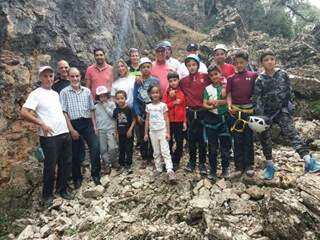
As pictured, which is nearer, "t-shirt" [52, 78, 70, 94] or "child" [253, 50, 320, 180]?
"child" [253, 50, 320, 180]

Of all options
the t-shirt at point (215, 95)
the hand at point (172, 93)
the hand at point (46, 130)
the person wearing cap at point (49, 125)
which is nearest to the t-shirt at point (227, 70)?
the t-shirt at point (215, 95)

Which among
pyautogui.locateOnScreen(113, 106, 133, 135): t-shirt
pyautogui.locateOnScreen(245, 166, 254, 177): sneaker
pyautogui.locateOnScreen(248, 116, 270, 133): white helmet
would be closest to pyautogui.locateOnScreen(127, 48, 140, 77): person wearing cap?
pyautogui.locateOnScreen(113, 106, 133, 135): t-shirt

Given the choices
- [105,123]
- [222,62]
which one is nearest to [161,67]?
[222,62]

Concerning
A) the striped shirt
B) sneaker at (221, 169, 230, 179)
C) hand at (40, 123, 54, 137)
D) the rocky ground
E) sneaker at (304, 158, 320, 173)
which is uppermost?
the striped shirt

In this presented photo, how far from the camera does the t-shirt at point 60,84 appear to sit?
26.1ft

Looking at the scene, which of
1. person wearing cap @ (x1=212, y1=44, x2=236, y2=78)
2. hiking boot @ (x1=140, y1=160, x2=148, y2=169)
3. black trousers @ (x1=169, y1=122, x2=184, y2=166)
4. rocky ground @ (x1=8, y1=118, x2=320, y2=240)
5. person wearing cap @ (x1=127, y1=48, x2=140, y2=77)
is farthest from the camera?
person wearing cap @ (x1=127, y1=48, x2=140, y2=77)

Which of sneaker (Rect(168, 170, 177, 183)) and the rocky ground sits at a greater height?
sneaker (Rect(168, 170, 177, 183))

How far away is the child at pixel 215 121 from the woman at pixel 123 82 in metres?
1.72

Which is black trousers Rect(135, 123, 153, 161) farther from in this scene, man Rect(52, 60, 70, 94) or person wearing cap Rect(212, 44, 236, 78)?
person wearing cap Rect(212, 44, 236, 78)

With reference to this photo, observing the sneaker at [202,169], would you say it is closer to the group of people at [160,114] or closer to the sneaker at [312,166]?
the group of people at [160,114]

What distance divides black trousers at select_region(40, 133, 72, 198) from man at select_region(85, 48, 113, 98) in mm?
1498

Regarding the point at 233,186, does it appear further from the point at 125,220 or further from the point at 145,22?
the point at 145,22

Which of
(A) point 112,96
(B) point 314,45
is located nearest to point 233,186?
(A) point 112,96

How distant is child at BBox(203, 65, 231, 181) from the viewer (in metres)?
7.16
